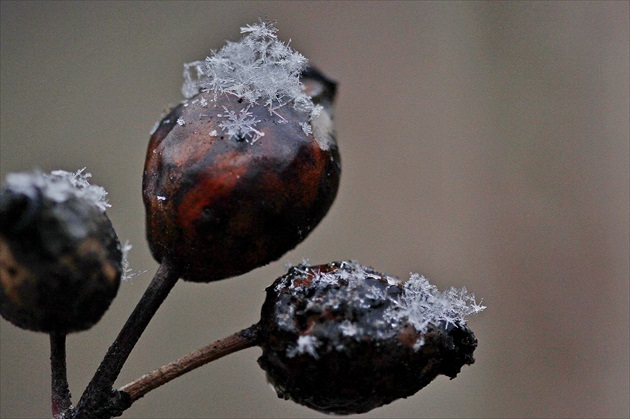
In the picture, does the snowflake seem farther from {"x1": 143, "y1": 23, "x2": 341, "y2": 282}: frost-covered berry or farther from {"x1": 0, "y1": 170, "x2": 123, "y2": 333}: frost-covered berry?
{"x1": 0, "y1": 170, "x2": 123, "y2": 333}: frost-covered berry

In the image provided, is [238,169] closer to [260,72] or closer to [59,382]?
[260,72]

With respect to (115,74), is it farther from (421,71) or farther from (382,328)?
(382,328)

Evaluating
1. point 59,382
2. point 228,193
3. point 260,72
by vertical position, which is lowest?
point 59,382

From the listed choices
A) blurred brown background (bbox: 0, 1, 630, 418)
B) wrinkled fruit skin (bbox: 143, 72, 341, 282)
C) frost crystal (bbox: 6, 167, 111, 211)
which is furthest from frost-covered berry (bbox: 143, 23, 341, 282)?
blurred brown background (bbox: 0, 1, 630, 418)

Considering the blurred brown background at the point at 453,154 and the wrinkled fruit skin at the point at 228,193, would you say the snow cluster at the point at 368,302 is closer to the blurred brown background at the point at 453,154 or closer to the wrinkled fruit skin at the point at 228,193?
the wrinkled fruit skin at the point at 228,193

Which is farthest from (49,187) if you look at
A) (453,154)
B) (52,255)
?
(453,154)

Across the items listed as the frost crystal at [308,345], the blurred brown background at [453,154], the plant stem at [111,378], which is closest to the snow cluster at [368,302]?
the frost crystal at [308,345]
